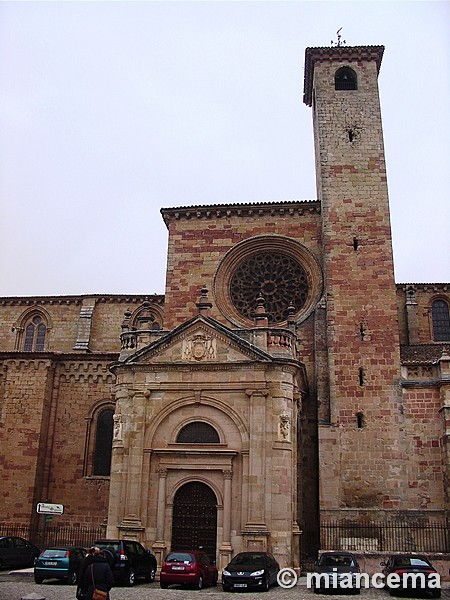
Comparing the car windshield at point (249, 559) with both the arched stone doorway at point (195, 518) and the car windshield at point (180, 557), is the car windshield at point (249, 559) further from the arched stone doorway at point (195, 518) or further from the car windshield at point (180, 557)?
the arched stone doorway at point (195, 518)

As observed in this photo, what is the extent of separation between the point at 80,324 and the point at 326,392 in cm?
1575

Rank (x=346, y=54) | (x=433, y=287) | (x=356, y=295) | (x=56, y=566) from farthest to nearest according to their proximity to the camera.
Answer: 1. (x=433, y=287)
2. (x=346, y=54)
3. (x=356, y=295)
4. (x=56, y=566)

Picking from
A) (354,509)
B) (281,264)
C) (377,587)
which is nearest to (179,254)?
(281,264)

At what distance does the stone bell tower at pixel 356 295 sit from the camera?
78.9 ft

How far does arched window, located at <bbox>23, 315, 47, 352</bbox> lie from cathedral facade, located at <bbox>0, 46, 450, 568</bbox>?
1365mm

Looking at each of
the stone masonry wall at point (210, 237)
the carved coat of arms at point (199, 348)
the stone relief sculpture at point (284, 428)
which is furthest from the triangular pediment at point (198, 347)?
the stone masonry wall at point (210, 237)

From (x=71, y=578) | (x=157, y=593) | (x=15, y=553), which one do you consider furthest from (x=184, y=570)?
(x=15, y=553)

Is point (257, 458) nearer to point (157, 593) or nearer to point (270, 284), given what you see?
point (157, 593)

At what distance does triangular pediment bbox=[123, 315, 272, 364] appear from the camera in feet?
73.0

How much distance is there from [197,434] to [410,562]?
8198 millimetres

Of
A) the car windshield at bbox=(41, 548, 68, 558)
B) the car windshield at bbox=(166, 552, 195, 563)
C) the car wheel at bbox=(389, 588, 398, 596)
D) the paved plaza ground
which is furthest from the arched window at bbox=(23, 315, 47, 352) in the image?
the car wheel at bbox=(389, 588, 398, 596)

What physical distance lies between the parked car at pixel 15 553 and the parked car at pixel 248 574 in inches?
323

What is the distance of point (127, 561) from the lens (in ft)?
57.0

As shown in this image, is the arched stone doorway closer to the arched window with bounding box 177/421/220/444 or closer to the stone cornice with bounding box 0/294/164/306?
the arched window with bounding box 177/421/220/444
